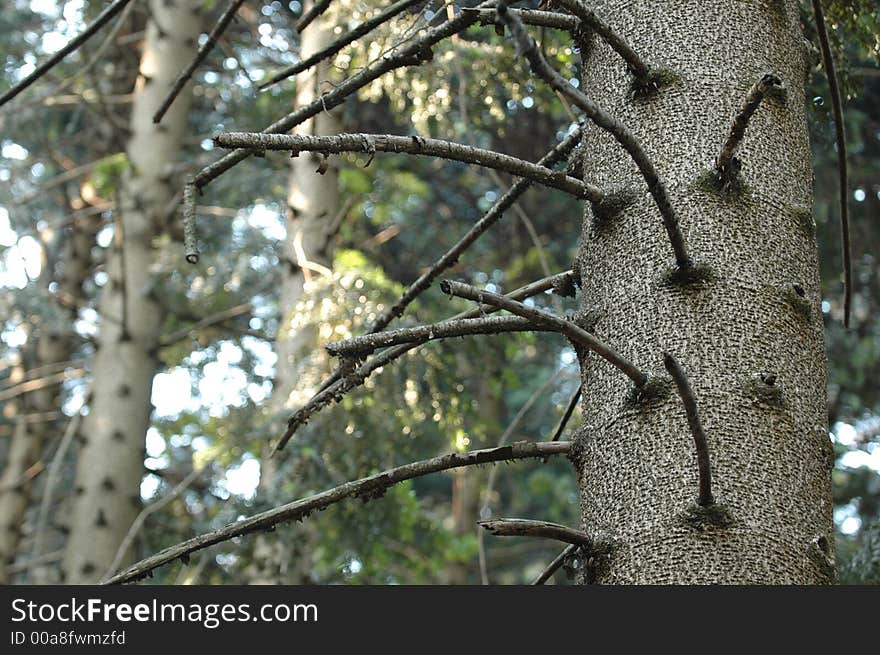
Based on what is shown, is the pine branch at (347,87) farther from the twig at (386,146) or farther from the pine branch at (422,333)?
the pine branch at (422,333)

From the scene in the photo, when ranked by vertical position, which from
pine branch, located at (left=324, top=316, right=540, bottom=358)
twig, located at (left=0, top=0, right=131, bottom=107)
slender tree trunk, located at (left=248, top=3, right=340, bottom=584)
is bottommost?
pine branch, located at (left=324, top=316, right=540, bottom=358)

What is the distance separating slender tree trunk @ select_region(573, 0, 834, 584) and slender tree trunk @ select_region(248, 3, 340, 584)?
11.6ft

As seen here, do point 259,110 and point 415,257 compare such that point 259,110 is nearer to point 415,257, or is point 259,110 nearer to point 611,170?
point 415,257

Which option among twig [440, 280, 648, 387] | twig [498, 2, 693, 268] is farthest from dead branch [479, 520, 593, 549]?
twig [498, 2, 693, 268]

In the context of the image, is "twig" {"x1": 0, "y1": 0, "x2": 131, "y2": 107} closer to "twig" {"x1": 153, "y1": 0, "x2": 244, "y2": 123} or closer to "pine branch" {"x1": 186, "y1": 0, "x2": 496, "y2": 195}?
"twig" {"x1": 153, "y1": 0, "x2": 244, "y2": 123}

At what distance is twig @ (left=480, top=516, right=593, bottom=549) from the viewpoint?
168 cm

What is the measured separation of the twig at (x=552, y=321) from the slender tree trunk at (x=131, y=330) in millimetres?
5723

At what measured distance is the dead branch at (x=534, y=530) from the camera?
1680mm

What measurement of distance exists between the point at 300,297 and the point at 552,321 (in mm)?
4866

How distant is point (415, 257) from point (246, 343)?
3.12m

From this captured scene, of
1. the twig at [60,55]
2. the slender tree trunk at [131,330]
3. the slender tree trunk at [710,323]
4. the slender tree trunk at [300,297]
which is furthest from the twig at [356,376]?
the slender tree trunk at [131,330]

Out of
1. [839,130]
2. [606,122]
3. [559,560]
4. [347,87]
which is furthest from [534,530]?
[839,130]

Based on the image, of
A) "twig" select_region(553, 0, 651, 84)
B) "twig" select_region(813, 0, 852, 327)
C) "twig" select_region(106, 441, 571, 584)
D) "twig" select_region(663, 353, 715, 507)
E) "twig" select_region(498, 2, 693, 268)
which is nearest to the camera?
"twig" select_region(498, 2, 693, 268)

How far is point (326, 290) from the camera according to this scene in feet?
21.0
